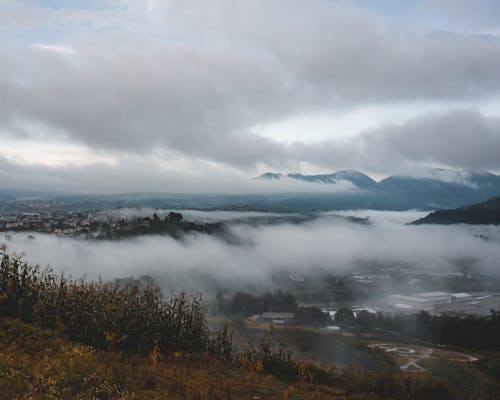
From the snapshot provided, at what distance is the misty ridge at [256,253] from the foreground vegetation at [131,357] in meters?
30.8

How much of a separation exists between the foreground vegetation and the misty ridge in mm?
30754

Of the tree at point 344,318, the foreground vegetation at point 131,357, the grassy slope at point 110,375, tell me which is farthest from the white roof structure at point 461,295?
the grassy slope at point 110,375

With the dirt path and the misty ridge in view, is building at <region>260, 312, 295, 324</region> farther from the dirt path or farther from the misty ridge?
the dirt path

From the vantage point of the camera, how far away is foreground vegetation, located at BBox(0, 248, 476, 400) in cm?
580

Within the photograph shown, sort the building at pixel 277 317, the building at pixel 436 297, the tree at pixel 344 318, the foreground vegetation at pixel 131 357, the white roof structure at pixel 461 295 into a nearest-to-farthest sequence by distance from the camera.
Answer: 1. the foreground vegetation at pixel 131 357
2. the tree at pixel 344 318
3. the building at pixel 277 317
4. the building at pixel 436 297
5. the white roof structure at pixel 461 295

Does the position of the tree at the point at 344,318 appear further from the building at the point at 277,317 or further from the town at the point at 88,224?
the town at the point at 88,224

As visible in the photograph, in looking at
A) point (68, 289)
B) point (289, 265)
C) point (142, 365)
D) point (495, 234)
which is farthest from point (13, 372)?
point (495, 234)

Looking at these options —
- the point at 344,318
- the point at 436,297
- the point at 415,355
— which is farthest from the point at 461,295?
the point at 415,355

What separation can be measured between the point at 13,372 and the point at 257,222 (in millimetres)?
153386

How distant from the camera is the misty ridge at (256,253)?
207 feet

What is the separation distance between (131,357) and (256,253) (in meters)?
133

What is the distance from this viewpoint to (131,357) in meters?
7.57

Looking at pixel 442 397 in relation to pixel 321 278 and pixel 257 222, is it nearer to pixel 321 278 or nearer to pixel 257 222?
pixel 321 278

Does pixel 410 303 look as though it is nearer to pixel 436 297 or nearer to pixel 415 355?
pixel 436 297
